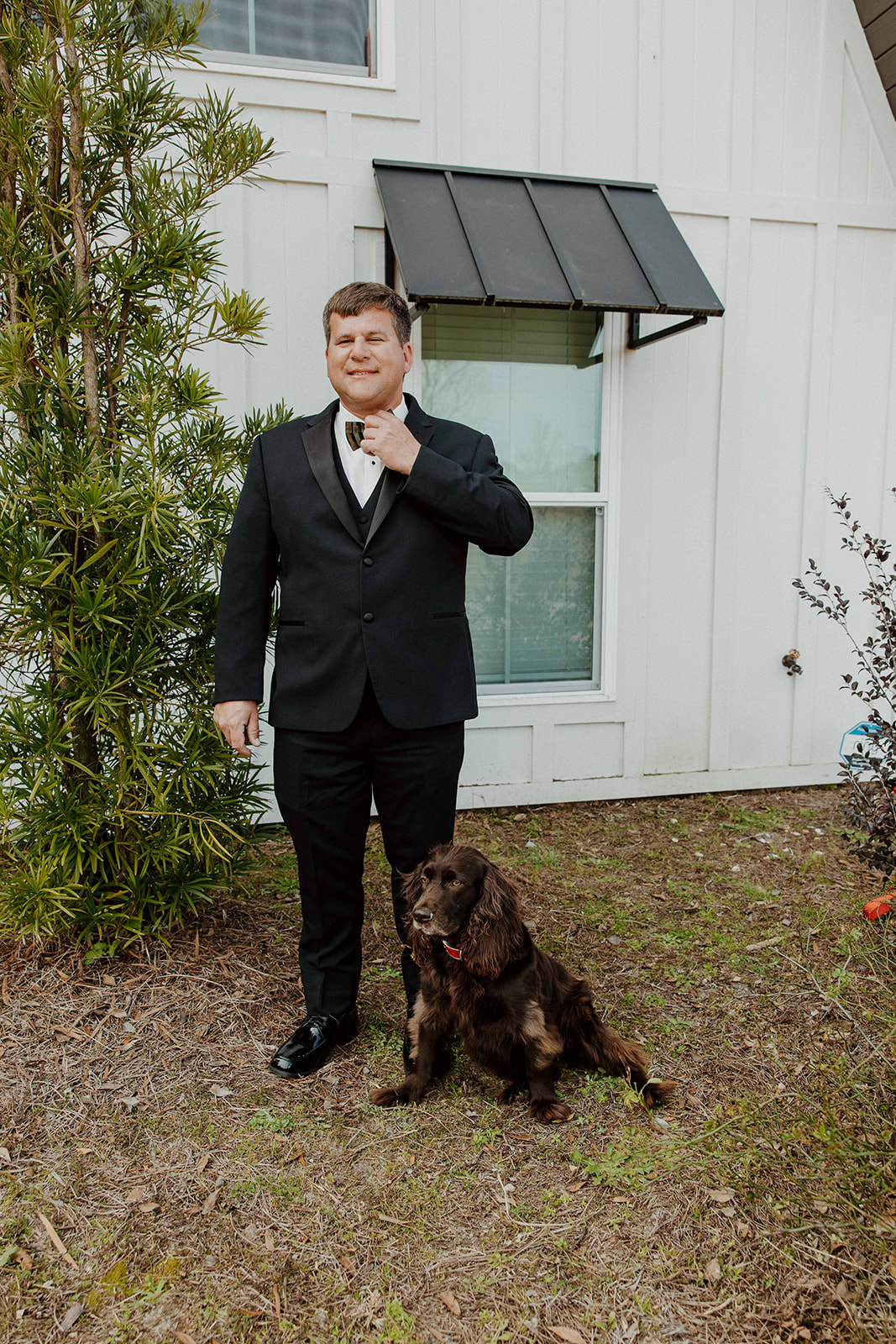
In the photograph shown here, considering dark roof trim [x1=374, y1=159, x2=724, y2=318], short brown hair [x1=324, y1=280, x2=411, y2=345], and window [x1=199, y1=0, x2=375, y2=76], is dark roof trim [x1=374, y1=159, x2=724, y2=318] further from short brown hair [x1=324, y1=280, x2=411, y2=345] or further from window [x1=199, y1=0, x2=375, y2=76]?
short brown hair [x1=324, y1=280, x2=411, y2=345]

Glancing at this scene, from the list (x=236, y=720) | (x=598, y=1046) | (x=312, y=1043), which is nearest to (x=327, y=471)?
(x=236, y=720)

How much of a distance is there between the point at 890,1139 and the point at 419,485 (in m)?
2.02

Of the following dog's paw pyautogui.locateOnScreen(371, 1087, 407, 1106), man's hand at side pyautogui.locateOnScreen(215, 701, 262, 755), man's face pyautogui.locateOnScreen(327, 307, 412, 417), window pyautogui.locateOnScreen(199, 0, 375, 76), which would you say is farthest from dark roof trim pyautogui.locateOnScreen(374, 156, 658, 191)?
dog's paw pyautogui.locateOnScreen(371, 1087, 407, 1106)

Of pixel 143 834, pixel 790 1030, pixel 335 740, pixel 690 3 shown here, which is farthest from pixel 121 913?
pixel 690 3

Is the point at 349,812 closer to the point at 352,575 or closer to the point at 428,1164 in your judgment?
the point at 352,575

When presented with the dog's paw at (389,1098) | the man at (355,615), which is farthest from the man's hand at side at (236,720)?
the dog's paw at (389,1098)

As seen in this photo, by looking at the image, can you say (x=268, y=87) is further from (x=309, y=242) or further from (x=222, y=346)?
(x=222, y=346)

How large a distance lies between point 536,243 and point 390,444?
2.47 meters

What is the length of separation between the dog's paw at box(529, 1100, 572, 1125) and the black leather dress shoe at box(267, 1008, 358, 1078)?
2.12 feet

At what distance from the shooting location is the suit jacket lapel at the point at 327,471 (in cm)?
251

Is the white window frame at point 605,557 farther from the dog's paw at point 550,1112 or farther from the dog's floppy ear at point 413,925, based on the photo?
the dog's paw at point 550,1112

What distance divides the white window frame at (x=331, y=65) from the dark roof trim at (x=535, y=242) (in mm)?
417

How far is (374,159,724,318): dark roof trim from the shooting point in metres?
4.11

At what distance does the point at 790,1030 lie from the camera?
9.60 ft
